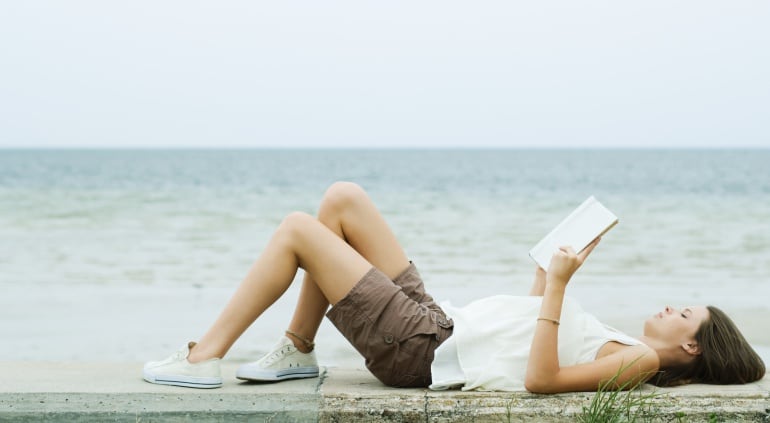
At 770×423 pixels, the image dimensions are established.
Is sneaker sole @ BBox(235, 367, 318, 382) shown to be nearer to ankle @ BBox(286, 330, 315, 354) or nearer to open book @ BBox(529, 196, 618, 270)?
ankle @ BBox(286, 330, 315, 354)

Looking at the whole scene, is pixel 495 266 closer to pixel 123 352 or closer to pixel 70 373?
pixel 123 352

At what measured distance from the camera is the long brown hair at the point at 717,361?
3053 millimetres

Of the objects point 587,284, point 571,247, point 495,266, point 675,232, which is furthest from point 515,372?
point 675,232

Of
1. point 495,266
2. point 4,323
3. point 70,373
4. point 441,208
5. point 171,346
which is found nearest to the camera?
point 70,373

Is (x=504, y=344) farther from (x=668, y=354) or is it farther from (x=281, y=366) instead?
(x=281, y=366)

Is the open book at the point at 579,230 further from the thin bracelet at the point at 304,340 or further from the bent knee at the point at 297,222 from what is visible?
the thin bracelet at the point at 304,340

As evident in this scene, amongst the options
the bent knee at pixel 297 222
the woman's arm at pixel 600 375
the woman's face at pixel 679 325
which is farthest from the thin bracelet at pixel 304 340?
the woman's face at pixel 679 325

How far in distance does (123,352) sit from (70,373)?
233 centimetres

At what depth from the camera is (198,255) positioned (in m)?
10.6

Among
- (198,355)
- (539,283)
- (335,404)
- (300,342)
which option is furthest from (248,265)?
(335,404)

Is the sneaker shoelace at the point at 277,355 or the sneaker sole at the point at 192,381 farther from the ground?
the sneaker shoelace at the point at 277,355

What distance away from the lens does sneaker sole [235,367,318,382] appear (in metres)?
3.15

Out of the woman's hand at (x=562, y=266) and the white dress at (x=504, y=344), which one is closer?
the woman's hand at (x=562, y=266)

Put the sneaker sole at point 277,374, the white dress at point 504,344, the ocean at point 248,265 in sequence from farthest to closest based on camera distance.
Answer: the ocean at point 248,265, the sneaker sole at point 277,374, the white dress at point 504,344
